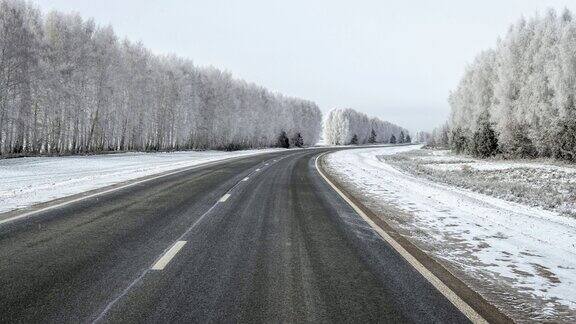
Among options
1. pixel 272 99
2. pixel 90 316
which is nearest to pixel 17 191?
pixel 90 316

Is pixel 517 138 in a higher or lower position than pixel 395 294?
higher

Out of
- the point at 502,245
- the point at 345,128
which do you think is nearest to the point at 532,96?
the point at 502,245

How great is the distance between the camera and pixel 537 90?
1393 inches

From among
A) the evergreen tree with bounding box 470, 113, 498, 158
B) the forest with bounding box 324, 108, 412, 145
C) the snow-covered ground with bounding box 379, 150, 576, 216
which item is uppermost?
the forest with bounding box 324, 108, 412, 145

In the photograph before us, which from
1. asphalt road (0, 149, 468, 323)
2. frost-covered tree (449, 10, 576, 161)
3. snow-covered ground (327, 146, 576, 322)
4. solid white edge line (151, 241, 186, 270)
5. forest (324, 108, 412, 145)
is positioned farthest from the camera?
forest (324, 108, 412, 145)

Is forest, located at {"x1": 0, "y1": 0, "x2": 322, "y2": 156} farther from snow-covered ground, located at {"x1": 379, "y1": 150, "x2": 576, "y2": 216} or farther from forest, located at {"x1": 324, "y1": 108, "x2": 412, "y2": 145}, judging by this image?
forest, located at {"x1": 324, "y1": 108, "x2": 412, "y2": 145}

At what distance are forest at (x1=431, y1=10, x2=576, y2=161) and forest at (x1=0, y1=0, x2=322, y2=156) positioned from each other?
1450 inches

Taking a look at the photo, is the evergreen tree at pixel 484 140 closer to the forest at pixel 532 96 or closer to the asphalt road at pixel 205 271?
the forest at pixel 532 96

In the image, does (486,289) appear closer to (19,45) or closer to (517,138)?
(19,45)

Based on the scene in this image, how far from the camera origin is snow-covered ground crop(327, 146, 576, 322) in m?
4.36

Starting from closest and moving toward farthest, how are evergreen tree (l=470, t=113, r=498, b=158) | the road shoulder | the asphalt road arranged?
1. the asphalt road
2. the road shoulder
3. evergreen tree (l=470, t=113, r=498, b=158)

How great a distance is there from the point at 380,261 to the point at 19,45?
32468mm

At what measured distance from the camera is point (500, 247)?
21.9ft

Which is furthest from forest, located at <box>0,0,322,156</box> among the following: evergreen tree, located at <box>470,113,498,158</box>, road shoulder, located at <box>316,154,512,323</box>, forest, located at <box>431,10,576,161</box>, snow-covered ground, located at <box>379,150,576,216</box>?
forest, located at <box>431,10,576,161</box>
